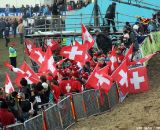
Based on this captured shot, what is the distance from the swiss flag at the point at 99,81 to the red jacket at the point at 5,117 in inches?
156

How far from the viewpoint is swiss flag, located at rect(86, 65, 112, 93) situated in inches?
625

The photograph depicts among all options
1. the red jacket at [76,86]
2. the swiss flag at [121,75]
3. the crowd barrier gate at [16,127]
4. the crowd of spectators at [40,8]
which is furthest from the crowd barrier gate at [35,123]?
the crowd of spectators at [40,8]

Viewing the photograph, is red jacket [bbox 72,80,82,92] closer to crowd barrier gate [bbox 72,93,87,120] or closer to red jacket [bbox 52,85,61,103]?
crowd barrier gate [bbox 72,93,87,120]

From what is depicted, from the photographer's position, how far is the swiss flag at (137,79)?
1825 cm

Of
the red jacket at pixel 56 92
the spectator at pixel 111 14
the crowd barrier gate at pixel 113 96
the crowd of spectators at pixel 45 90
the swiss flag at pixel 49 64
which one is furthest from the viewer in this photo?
the spectator at pixel 111 14

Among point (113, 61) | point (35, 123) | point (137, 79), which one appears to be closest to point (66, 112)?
point (35, 123)

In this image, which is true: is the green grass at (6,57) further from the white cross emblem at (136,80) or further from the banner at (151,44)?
the white cross emblem at (136,80)

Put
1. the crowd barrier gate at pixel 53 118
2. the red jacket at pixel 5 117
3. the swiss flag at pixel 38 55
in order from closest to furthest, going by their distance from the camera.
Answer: the red jacket at pixel 5 117, the crowd barrier gate at pixel 53 118, the swiss flag at pixel 38 55

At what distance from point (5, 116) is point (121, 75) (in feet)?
18.3

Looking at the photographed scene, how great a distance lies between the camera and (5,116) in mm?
12602

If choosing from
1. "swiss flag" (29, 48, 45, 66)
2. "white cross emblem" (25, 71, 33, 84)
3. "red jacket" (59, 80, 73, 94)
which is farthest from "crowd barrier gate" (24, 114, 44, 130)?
"swiss flag" (29, 48, 45, 66)

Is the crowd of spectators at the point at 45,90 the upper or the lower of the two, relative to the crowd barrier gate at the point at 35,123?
upper

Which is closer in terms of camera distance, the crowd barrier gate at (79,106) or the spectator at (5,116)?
the spectator at (5,116)

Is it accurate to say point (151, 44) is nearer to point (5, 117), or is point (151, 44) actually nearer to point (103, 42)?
point (103, 42)
